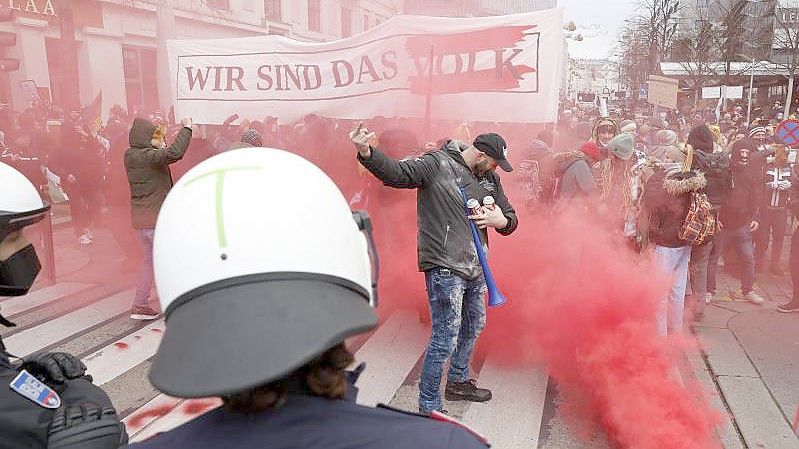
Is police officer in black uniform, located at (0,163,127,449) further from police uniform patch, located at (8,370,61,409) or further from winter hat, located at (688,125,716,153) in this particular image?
winter hat, located at (688,125,716,153)

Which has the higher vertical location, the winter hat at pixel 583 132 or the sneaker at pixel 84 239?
the winter hat at pixel 583 132

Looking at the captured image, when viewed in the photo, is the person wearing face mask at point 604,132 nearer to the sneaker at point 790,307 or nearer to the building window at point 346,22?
the sneaker at point 790,307

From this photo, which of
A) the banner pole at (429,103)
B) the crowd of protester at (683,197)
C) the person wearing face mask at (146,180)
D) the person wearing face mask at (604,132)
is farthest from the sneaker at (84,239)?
the person wearing face mask at (604,132)

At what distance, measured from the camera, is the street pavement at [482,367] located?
3.72 metres

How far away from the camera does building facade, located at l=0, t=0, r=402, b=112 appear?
13766 mm

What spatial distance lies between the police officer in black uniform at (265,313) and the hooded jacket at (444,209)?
7.90 ft

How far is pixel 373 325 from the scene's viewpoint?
103 centimetres

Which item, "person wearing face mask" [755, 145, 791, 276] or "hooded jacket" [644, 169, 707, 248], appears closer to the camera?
"hooded jacket" [644, 169, 707, 248]

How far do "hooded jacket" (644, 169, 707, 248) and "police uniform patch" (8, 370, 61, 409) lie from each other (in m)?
4.41

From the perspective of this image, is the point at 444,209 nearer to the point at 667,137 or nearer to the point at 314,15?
the point at 667,137

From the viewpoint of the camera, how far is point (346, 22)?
27.2 metres

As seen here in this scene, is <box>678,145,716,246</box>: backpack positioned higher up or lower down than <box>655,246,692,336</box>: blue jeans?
higher up

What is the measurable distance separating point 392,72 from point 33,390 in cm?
611

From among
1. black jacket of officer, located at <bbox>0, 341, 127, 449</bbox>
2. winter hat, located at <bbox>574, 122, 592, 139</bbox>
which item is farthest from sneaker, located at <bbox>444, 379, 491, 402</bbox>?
winter hat, located at <bbox>574, 122, 592, 139</bbox>
